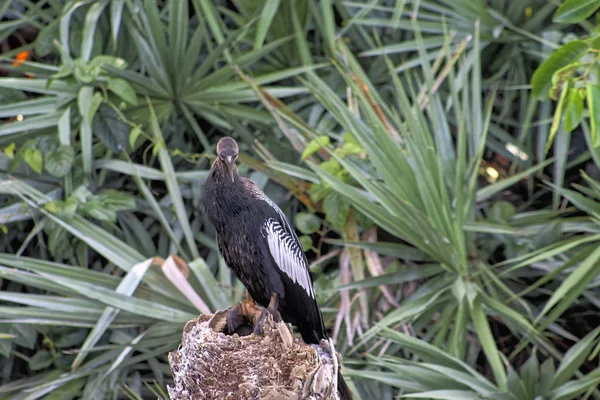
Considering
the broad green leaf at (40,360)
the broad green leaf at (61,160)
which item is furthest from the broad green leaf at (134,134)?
the broad green leaf at (40,360)

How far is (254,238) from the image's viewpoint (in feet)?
10.0

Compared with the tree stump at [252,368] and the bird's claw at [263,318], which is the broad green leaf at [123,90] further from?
the tree stump at [252,368]

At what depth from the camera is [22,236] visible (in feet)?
15.6

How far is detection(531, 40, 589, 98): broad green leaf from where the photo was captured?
2660 millimetres

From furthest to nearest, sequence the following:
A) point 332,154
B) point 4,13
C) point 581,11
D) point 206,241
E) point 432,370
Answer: point 4,13
point 206,241
point 332,154
point 432,370
point 581,11

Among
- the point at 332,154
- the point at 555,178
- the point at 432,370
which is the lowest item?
the point at 432,370

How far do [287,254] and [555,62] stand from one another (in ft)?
3.48

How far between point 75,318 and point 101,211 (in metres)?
0.52

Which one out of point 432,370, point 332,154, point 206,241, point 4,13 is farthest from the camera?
point 4,13

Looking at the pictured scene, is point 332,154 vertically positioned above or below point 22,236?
above

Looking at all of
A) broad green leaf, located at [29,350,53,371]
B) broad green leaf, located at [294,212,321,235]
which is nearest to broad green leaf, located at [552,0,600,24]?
broad green leaf, located at [294,212,321,235]

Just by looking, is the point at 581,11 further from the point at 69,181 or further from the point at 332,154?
the point at 69,181

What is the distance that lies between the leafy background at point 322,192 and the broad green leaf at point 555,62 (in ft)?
3.12

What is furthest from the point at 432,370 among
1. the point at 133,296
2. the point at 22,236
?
the point at 22,236
